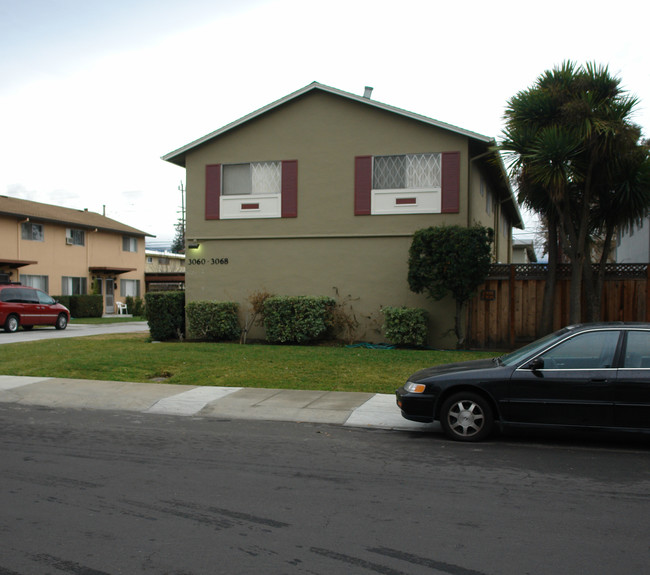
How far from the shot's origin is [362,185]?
659 inches

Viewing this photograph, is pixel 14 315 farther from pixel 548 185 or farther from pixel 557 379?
pixel 557 379

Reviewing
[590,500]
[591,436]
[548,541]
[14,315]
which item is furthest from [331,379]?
[14,315]

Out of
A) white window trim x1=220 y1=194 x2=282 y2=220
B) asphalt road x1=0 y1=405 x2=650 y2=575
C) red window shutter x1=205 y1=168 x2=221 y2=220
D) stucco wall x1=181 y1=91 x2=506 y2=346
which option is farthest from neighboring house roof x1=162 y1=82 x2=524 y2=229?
asphalt road x1=0 y1=405 x2=650 y2=575

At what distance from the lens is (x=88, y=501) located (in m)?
→ 5.12

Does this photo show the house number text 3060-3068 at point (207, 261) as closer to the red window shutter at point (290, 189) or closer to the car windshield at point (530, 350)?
the red window shutter at point (290, 189)

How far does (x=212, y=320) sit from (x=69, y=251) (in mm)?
21863

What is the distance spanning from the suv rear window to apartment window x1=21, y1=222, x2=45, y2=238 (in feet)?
29.9

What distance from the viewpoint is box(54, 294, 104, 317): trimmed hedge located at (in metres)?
33.1

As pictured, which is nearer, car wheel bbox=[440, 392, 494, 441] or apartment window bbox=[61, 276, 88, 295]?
car wheel bbox=[440, 392, 494, 441]

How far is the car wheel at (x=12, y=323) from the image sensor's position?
76.9ft

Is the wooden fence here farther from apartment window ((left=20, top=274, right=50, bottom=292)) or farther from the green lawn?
apartment window ((left=20, top=274, right=50, bottom=292))

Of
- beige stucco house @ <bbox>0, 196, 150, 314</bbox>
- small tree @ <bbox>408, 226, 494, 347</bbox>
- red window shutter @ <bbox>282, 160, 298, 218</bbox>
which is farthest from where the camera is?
beige stucco house @ <bbox>0, 196, 150, 314</bbox>

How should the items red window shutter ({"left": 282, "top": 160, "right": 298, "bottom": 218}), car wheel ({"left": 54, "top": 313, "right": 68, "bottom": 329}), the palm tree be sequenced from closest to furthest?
the palm tree, red window shutter ({"left": 282, "top": 160, "right": 298, "bottom": 218}), car wheel ({"left": 54, "top": 313, "right": 68, "bottom": 329})

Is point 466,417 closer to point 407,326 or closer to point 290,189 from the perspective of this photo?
point 407,326
